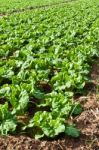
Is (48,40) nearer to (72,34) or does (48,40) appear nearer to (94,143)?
(72,34)

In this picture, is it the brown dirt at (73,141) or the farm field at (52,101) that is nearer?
the brown dirt at (73,141)

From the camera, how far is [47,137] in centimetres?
498

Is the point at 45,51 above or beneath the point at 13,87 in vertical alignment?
beneath

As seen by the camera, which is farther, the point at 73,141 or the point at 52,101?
the point at 52,101

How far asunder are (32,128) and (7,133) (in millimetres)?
401

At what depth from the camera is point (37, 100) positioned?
6.31m

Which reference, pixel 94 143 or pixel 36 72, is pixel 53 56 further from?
pixel 94 143

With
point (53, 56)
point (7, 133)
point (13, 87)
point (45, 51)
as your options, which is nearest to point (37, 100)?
point (13, 87)

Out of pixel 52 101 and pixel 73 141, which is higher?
pixel 52 101

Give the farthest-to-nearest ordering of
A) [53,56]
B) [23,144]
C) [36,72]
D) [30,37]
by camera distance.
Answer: [30,37], [53,56], [36,72], [23,144]

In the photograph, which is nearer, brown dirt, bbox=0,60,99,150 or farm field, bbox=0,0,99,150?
brown dirt, bbox=0,60,99,150

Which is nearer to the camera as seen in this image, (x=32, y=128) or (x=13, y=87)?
(x=32, y=128)

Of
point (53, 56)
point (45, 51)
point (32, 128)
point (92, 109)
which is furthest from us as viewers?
point (45, 51)

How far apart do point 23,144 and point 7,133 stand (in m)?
0.38
